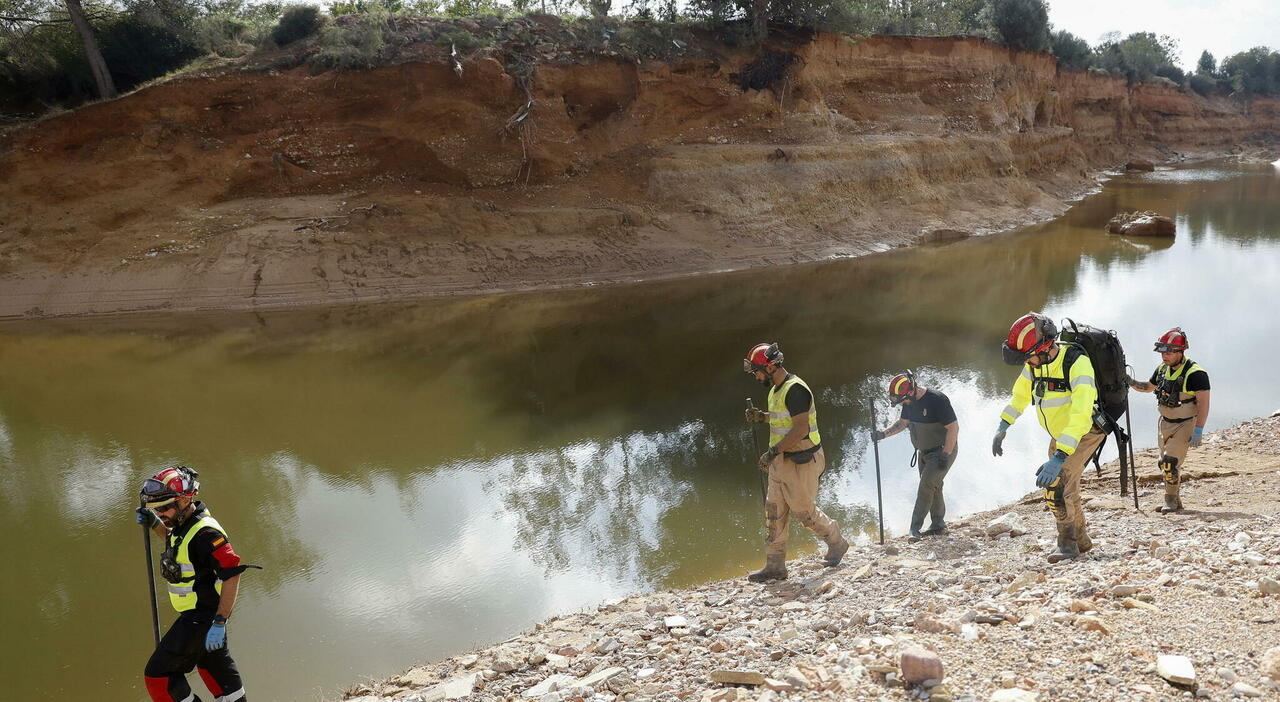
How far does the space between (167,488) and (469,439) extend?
703cm

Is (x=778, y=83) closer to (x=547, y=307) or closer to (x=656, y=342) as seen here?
(x=547, y=307)

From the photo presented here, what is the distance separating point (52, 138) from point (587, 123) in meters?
16.9

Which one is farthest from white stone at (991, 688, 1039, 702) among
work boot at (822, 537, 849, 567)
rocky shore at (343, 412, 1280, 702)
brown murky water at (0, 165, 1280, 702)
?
brown murky water at (0, 165, 1280, 702)

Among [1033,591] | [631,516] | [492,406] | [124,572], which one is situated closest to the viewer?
[1033,591]

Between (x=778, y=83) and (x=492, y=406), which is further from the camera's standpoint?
(x=778, y=83)

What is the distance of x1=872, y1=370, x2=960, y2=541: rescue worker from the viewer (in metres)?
7.03

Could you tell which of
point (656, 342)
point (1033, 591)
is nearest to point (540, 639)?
point (1033, 591)

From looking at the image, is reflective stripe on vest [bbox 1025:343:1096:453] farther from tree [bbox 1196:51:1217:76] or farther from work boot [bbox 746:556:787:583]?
tree [bbox 1196:51:1217:76]

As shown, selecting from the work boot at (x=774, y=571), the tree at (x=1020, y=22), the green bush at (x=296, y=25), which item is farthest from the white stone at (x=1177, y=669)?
the tree at (x=1020, y=22)

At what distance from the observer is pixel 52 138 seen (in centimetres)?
2381

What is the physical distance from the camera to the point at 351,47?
2527cm

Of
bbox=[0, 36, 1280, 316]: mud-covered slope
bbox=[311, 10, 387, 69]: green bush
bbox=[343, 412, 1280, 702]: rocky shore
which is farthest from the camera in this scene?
bbox=[311, 10, 387, 69]: green bush

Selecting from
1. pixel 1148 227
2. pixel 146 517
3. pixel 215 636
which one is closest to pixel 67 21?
pixel 146 517

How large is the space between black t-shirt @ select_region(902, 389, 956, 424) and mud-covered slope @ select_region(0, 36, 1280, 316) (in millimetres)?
17015
